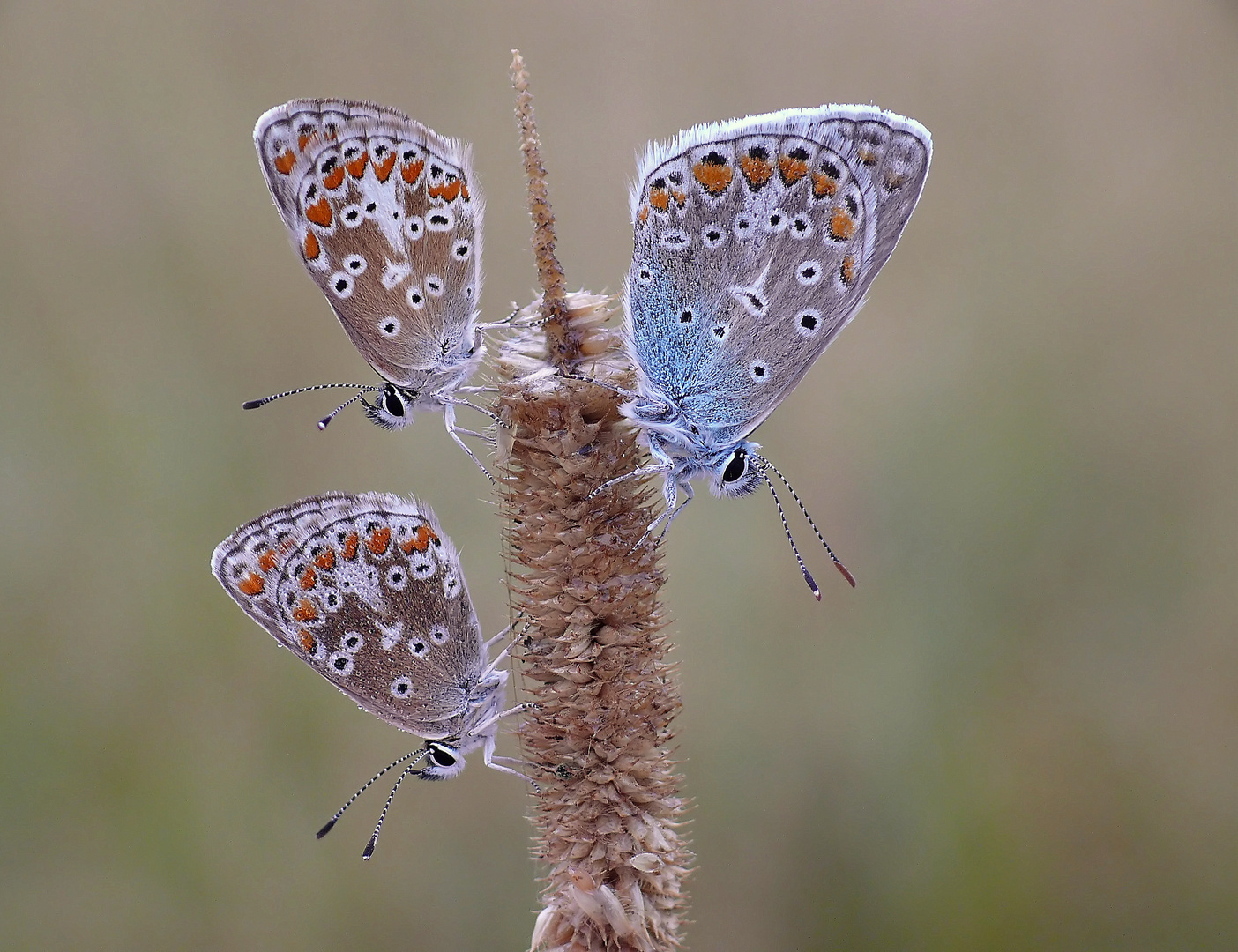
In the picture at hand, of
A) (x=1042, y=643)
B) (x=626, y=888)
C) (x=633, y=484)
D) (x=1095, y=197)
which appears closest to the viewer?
(x=626, y=888)

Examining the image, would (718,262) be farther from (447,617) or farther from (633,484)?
(447,617)

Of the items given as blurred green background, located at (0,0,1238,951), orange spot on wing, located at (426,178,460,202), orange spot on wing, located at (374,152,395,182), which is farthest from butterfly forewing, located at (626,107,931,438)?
blurred green background, located at (0,0,1238,951)

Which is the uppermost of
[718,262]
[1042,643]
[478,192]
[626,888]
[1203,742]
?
[478,192]

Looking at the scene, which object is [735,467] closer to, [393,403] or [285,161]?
[393,403]

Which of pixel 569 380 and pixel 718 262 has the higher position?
pixel 718 262

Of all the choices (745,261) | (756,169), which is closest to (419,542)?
(745,261)

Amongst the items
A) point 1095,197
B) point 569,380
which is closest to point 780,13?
point 1095,197
